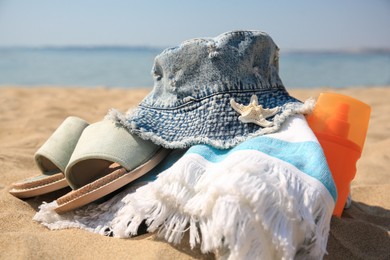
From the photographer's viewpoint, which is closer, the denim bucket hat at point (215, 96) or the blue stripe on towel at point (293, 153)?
the blue stripe on towel at point (293, 153)

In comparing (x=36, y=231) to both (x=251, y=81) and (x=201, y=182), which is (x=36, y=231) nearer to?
(x=201, y=182)

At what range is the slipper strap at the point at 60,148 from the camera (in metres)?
2.24

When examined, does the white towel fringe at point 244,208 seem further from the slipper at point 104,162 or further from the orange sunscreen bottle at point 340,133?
the orange sunscreen bottle at point 340,133

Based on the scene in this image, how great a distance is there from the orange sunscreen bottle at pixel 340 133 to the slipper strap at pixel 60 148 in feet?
4.14

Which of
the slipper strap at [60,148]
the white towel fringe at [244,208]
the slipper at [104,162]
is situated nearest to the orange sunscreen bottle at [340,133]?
the white towel fringe at [244,208]

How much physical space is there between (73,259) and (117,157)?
1.63 feet

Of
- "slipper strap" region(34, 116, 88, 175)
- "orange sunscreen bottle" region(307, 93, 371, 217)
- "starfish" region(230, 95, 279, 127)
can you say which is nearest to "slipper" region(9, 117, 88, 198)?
"slipper strap" region(34, 116, 88, 175)

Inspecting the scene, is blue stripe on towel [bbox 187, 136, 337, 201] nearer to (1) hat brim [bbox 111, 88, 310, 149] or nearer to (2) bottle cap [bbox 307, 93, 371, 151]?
(1) hat brim [bbox 111, 88, 310, 149]

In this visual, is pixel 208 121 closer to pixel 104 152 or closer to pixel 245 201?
pixel 104 152

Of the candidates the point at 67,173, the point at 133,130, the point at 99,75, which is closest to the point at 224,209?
the point at 133,130

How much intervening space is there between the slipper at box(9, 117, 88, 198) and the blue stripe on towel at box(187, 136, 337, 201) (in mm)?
770

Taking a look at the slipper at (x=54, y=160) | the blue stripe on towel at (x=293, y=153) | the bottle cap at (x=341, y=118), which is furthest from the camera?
the slipper at (x=54, y=160)

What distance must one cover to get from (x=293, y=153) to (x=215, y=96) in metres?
0.53

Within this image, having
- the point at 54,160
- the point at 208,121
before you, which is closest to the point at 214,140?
the point at 208,121
